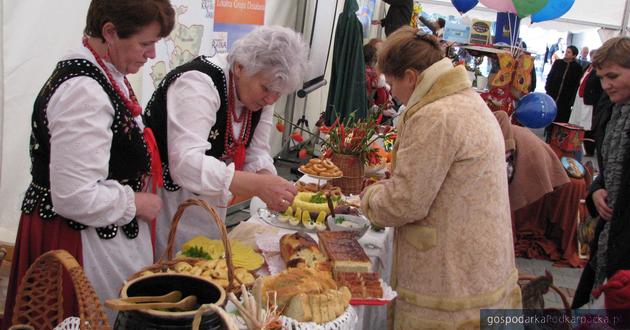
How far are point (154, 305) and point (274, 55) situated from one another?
3.40ft

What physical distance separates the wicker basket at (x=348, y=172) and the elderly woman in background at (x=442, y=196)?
1.06 m

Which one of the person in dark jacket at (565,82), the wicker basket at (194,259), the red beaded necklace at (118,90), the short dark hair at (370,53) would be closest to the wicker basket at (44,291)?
the wicker basket at (194,259)

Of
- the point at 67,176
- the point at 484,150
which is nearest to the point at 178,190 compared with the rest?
the point at 67,176

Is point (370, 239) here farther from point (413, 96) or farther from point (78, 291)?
point (78, 291)

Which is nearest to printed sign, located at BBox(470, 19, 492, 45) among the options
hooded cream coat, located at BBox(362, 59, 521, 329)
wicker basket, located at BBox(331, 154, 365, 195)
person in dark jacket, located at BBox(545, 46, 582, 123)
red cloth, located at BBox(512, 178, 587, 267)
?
person in dark jacket, located at BBox(545, 46, 582, 123)

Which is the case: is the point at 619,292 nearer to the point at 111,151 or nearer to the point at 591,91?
the point at 111,151

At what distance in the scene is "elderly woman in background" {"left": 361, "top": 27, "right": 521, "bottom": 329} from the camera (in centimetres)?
192

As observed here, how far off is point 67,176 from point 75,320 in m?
0.40

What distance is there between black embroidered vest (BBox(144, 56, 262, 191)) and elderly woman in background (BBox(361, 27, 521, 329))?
588 mm

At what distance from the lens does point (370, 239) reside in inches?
95.7

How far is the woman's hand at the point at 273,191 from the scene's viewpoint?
75.4 inches

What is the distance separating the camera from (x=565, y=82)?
36.4 ft

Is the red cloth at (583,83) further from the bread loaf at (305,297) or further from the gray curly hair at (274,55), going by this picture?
the bread loaf at (305,297)

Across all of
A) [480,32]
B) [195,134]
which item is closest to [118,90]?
[195,134]
